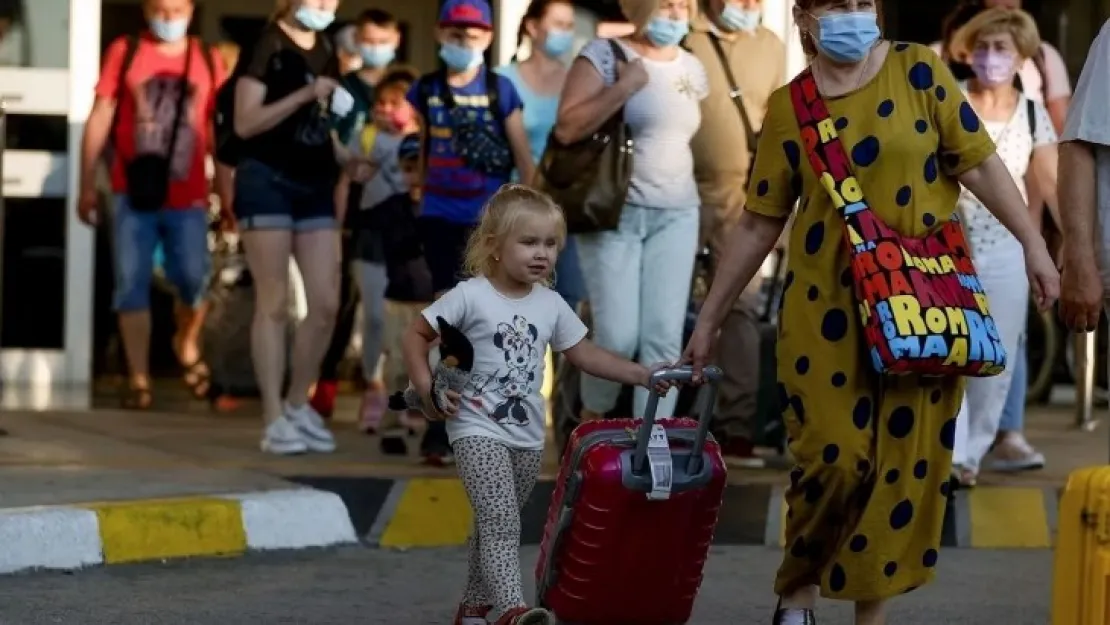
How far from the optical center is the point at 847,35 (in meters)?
5.20

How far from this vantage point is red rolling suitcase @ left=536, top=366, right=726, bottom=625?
5.54 meters

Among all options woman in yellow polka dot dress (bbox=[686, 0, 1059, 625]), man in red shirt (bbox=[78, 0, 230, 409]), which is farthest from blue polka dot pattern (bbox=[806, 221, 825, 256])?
man in red shirt (bbox=[78, 0, 230, 409])

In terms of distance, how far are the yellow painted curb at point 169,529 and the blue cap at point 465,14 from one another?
2240 millimetres

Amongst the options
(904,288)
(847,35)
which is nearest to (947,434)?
(904,288)

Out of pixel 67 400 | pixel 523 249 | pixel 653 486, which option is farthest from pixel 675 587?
pixel 67 400

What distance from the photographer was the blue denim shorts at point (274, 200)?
8.89m

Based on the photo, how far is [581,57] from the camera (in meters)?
8.22

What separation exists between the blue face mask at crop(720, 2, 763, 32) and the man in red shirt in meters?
2.61

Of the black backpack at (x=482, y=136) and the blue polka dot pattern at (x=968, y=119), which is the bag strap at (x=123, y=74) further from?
the blue polka dot pattern at (x=968, y=119)

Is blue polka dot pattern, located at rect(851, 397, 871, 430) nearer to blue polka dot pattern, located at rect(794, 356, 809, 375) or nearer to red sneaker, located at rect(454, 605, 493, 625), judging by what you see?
blue polka dot pattern, located at rect(794, 356, 809, 375)

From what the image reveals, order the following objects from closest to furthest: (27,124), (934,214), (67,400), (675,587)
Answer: (934,214) → (675,587) → (67,400) → (27,124)

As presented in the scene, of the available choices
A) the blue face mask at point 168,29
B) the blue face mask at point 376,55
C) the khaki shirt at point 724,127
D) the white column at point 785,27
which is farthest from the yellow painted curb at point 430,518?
the white column at point 785,27

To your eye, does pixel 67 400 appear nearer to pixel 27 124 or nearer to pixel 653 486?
pixel 27 124

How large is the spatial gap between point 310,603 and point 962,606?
1779 mm
